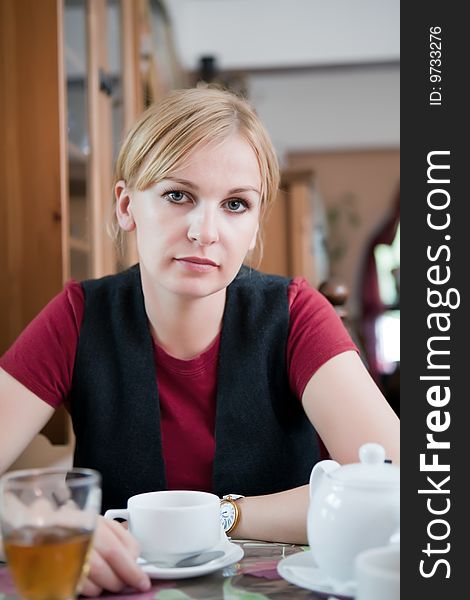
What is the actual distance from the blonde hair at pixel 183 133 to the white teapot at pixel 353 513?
589mm

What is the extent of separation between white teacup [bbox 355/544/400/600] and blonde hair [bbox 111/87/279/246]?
68cm

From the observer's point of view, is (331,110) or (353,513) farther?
(331,110)

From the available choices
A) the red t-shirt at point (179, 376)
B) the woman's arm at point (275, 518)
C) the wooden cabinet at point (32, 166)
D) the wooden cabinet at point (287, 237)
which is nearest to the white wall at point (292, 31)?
the wooden cabinet at point (287, 237)

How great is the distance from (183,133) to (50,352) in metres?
0.41

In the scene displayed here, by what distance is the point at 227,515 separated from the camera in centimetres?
97

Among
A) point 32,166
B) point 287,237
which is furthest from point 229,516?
point 287,237

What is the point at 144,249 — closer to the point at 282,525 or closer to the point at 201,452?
the point at 201,452

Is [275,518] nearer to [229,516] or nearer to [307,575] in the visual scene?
Answer: [229,516]

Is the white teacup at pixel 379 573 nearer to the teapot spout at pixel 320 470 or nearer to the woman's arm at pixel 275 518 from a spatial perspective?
the teapot spout at pixel 320 470

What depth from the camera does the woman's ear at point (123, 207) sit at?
1.29m

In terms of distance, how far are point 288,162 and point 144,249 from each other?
251 inches

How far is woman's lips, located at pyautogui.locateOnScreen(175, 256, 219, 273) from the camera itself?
1106mm

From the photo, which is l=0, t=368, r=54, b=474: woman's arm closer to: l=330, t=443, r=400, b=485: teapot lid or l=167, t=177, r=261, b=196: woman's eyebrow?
l=167, t=177, r=261, b=196: woman's eyebrow

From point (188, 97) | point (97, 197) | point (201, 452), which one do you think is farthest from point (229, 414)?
point (97, 197)
